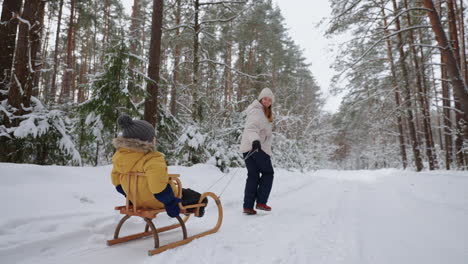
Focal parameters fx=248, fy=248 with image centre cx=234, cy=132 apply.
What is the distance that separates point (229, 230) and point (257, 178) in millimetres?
1169

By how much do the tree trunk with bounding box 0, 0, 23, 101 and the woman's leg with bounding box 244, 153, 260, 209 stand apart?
19.7 ft

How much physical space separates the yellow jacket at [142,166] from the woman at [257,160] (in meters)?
1.81

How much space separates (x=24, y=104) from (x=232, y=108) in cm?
691

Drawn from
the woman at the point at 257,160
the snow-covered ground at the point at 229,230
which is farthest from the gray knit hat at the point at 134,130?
the woman at the point at 257,160

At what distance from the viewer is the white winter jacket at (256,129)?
13.0ft

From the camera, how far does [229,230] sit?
3.09m

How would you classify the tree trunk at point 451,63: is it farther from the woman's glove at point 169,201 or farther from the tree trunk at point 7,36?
the tree trunk at point 7,36

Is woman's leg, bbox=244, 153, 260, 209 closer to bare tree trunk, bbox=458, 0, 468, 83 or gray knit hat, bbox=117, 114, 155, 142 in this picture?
gray knit hat, bbox=117, 114, 155, 142

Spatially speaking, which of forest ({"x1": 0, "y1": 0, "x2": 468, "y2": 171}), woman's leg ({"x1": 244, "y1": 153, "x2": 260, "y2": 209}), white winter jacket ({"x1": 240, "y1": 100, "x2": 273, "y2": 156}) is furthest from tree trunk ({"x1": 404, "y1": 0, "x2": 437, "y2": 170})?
woman's leg ({"x1": 244, "y1": 153, "x2": 260, "y2": 209})

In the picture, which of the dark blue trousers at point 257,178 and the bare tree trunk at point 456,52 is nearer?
the dark blue trousers at point 257,178

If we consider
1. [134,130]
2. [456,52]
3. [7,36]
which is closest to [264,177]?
[134,130]

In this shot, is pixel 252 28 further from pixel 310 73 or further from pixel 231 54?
pixel 310 73

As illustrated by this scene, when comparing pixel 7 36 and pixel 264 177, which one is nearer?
pixel 264 177

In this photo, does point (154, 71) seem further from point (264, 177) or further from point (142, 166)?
point (142, 166)
